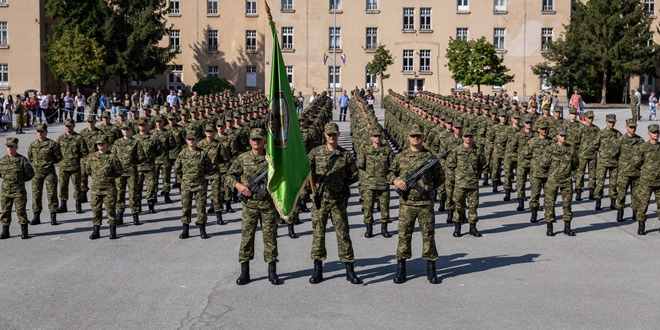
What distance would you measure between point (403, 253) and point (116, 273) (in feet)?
12.6

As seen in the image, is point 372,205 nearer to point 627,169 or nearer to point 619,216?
point 619,216

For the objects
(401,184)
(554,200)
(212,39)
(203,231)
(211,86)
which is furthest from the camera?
(212,39)

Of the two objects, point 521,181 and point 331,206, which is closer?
point 331,206

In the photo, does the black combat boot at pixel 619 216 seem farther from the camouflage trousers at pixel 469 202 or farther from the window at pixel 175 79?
the window at pixel 175 79

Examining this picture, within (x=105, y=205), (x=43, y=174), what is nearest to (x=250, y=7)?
(x=43, y=174)

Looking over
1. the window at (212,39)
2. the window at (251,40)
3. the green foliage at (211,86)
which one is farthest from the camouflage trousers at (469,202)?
the window at (212,39)

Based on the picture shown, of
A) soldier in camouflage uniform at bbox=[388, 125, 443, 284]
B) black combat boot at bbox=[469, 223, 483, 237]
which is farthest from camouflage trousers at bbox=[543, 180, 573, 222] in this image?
soldier in camouflage uniform at bbox=[388, 125, 443, 284]

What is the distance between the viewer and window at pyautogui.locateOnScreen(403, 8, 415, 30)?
61.7 m

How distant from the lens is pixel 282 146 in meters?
10.0

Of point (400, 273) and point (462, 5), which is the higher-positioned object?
point (462, 5)

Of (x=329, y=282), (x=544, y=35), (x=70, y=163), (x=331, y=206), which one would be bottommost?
(x=329, y=282)

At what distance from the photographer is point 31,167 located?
45.7ft

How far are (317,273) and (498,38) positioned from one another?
176 ft

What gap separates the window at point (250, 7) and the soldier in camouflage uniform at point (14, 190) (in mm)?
52863
